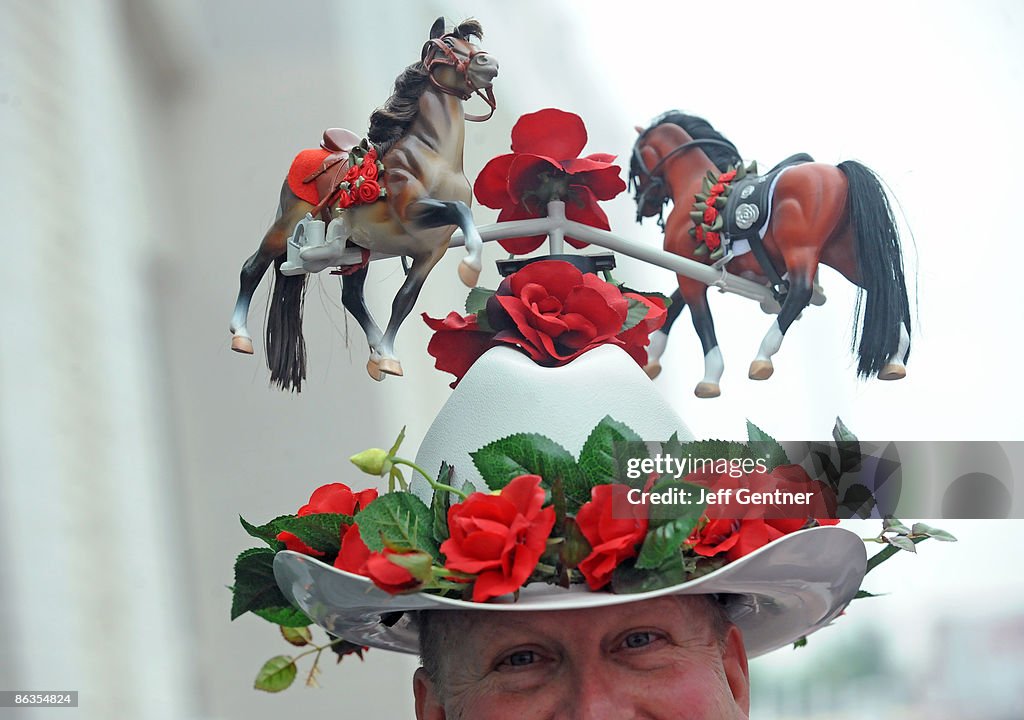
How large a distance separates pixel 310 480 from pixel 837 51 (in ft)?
2.87

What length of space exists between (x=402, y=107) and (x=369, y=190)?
0.30 feet

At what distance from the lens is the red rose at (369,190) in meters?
1.00

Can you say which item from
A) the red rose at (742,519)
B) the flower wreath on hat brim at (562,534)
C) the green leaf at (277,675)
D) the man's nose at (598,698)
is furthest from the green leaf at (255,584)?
the red rose at (742,519)

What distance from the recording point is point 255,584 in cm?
103

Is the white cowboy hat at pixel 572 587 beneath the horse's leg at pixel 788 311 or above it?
beneath

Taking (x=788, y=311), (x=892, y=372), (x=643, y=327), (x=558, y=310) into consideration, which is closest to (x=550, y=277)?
(x=558, y=310)

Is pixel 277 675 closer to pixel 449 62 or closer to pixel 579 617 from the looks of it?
pixel 579 617

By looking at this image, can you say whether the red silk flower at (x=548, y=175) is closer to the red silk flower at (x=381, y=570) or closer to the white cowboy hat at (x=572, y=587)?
the white cowboy hat at (x=572, y=587)

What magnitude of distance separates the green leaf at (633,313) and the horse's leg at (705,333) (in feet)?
0.22

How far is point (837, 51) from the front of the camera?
125 cm

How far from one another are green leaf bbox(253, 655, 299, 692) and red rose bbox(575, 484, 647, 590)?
449 millimetres

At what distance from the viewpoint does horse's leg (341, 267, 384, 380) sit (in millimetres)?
1095

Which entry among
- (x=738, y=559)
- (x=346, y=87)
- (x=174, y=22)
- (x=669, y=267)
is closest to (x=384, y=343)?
(x=669, y=267)

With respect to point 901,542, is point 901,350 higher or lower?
higher
